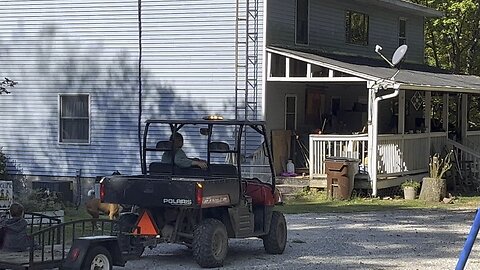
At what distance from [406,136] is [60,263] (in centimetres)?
1617

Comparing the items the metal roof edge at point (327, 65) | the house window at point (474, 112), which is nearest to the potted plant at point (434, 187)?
the metal roof edge at point (327, 65)

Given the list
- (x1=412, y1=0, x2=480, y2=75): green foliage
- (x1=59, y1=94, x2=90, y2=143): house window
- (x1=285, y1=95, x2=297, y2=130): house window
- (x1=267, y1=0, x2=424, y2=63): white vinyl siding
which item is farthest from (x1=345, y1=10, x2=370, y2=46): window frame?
(x1=412, y1=0, x2=480, y2=75): green foliage

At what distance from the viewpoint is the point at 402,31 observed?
109 feet

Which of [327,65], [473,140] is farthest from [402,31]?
[327,65]

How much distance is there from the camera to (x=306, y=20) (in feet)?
86.2

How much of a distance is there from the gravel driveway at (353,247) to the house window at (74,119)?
31.8 ft

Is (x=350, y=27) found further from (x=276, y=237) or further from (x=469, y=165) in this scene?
(x=276, y=237)

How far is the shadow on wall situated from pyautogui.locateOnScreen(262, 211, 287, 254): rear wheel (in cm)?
1157

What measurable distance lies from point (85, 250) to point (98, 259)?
0.29 metres

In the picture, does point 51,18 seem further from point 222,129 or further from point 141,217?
point 141,217

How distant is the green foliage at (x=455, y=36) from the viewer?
3900cm

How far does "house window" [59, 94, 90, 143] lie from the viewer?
26625mm

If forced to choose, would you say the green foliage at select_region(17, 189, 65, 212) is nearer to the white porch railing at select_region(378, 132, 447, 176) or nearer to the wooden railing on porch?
the white porch railing at select_region(378, 132, 447, 176)

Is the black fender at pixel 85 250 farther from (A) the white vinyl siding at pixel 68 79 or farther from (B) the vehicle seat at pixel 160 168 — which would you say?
(A) the white vinyl siding at pixel 68 79
